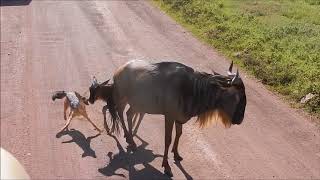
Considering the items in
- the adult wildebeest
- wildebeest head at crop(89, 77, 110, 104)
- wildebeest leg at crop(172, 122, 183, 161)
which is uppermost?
the adult wildebeest

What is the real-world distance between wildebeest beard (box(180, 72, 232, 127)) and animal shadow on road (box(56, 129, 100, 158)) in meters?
2.31

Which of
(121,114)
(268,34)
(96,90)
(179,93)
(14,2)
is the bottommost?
(14,2)

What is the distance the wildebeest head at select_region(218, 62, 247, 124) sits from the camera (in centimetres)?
884

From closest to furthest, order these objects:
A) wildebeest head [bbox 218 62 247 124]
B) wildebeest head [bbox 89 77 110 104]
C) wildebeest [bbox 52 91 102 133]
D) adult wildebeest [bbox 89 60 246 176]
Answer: wildebeest head [bbox 218 62 247 124] < adult wildebeest [bbox 89 60 246 176] < wildebeest head [bbox 89 77 110 104] < wildebeest [bbox 52 91 102 133]

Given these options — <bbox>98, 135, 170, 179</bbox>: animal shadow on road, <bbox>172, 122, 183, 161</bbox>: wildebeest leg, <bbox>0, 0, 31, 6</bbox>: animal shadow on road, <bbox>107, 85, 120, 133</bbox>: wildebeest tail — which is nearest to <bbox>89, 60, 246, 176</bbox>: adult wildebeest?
<bbox>172, 122, 183, 161</bbox>: wildebeest leg

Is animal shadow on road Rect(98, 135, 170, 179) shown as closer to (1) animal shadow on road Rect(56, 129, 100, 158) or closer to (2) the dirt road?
(2) the dirt road

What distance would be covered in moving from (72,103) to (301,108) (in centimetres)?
535

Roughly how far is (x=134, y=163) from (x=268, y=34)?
877 cm

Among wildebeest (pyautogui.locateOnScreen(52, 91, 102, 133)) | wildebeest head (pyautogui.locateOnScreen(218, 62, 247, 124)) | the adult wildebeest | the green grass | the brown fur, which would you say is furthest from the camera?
the green grass

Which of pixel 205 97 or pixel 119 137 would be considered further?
pixel 119 137

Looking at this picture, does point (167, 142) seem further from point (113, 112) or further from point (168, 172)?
point (113, 112)

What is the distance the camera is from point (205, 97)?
910 centimetres

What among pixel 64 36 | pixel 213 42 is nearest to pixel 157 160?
pixel 213 42

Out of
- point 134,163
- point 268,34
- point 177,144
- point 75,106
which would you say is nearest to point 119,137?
point 134,163
